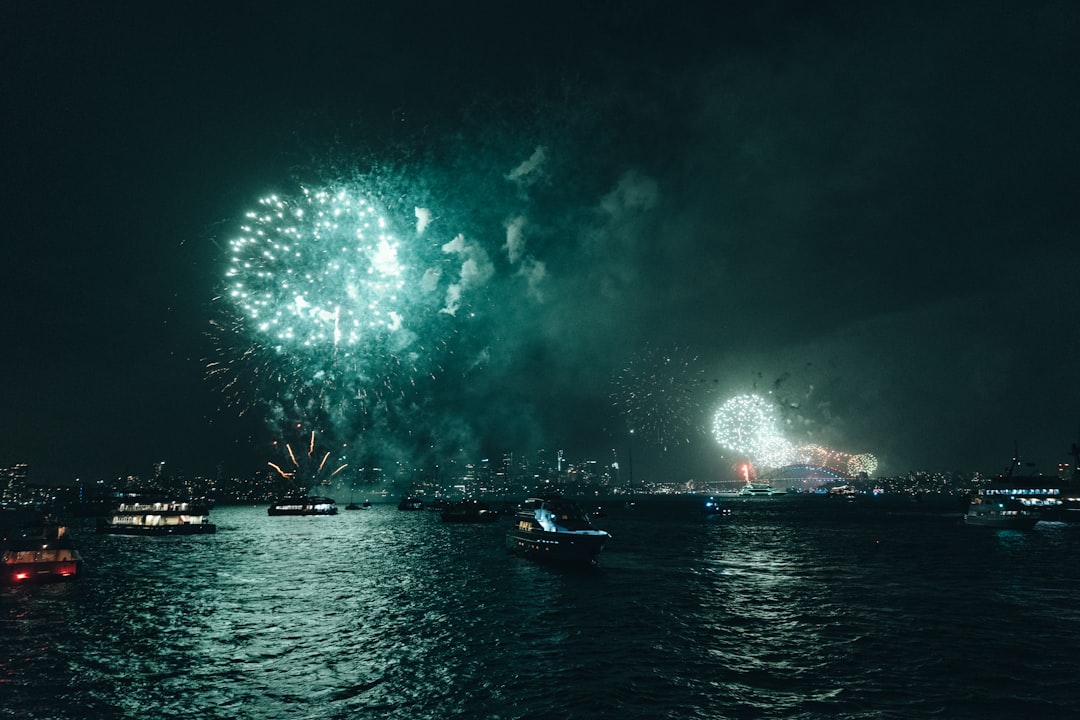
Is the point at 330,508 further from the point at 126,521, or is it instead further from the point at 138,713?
the point at 138,713

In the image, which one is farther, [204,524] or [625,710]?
[204,524]

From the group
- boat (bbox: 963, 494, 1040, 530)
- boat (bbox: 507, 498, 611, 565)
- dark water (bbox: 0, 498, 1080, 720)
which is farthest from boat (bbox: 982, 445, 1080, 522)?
boat (bbox: 507, 498, 611, 565)

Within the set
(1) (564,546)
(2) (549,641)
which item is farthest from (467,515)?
(2) (549,641)

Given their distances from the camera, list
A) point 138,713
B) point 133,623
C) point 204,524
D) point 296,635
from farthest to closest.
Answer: point 204,524, point 133,623, point 296,635, point 138,713

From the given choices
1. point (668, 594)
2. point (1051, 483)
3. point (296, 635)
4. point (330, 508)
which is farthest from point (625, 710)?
point (330, 508)

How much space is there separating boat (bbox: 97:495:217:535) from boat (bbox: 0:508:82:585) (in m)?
62.2

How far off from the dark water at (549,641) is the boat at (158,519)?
4978 centimetres

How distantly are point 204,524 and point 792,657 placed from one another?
120263 mm

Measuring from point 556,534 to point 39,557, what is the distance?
48842mm

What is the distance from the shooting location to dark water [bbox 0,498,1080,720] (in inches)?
955

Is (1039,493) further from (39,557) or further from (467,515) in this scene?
(39,557)

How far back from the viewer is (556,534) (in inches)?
2564

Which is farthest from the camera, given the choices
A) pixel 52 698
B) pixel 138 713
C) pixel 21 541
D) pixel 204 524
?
pixel 204 524

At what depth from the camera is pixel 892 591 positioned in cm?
4938
